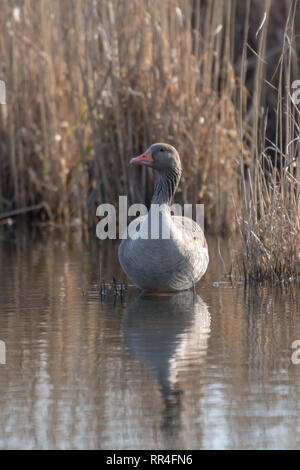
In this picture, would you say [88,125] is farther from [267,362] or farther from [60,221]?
[267,362]

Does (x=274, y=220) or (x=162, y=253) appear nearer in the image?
(x=162, y=253)

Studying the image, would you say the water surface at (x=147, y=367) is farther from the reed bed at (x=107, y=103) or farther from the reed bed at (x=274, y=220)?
the reed bed at (x=107, y=103)

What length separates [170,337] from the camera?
612cm

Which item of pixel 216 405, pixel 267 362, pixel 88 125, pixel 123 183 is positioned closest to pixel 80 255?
pixel 123 183

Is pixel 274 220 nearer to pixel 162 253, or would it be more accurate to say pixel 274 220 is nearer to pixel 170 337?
pixel 162 253

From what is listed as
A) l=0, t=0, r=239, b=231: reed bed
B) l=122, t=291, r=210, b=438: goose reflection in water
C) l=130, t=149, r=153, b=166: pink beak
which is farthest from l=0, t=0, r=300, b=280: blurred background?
l=122, t=291, r=210, b=438: goose reflection in water

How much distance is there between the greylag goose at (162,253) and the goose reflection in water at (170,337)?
16 centimetres

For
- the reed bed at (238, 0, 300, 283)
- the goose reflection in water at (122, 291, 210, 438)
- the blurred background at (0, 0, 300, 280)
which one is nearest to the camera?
the goose reflection in water at (122, 291, 210, 438)

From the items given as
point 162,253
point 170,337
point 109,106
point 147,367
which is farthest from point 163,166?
point 109,106

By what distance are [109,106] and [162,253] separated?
4.31 meters

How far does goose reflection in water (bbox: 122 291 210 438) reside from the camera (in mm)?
4981

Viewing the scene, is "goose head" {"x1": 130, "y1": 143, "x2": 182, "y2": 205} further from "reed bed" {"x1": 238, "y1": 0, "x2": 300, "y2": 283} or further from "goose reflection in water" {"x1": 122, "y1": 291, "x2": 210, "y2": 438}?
"goose reflection in water" {"x1": 122, "y1": 291, "x2": 210, "y2": 438}

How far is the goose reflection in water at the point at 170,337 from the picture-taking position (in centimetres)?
498

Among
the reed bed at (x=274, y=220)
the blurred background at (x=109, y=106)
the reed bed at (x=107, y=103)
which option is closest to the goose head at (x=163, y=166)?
the reed bed at (x=274, y=220)
